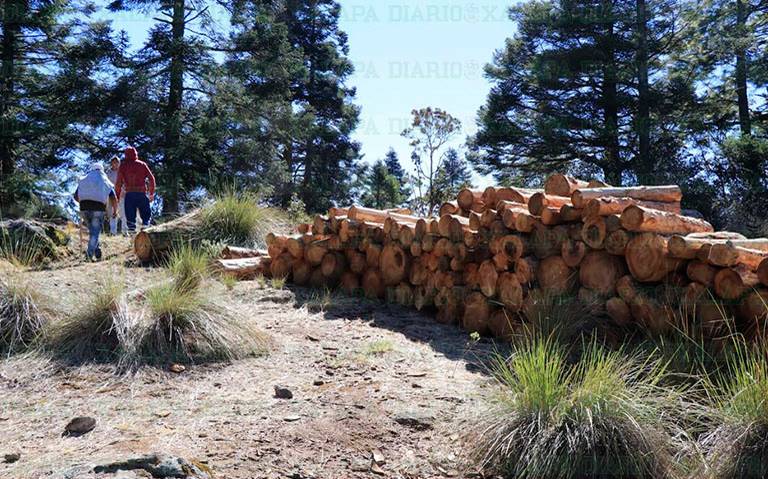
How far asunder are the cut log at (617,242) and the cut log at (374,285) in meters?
2.84

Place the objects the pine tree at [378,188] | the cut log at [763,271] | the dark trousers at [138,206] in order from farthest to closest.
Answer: the pine tree at [378,188]
the dark trousers at [138,206]
the cut log at [763,271]

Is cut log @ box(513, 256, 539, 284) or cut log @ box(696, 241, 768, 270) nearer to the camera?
cut log @ box(696, 241, 768, 270)

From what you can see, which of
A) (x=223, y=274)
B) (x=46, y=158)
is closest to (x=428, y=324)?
(x=223, y=274)

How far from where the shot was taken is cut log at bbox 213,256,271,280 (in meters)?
7.45

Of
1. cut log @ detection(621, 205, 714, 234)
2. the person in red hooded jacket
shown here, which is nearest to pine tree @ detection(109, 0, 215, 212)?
the person in red hooded jacket

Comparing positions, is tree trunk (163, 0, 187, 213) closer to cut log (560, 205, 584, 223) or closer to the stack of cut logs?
the stack of cut logs

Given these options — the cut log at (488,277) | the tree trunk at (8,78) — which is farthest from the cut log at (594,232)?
the tree trunk at (8,78)

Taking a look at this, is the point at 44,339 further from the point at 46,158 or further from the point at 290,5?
the point at 290,5

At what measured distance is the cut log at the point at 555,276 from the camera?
4.77 meters

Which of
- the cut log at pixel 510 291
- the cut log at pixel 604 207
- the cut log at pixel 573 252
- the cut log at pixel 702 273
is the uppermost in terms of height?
the cut log at pixel 604 207

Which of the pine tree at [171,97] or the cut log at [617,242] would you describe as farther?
the pine tree at [171,97]

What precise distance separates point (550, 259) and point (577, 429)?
2291mm

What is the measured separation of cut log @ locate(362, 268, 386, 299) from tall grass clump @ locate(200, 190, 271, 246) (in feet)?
9.93

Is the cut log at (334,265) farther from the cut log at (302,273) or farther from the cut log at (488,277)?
the cut log at (488,277)
